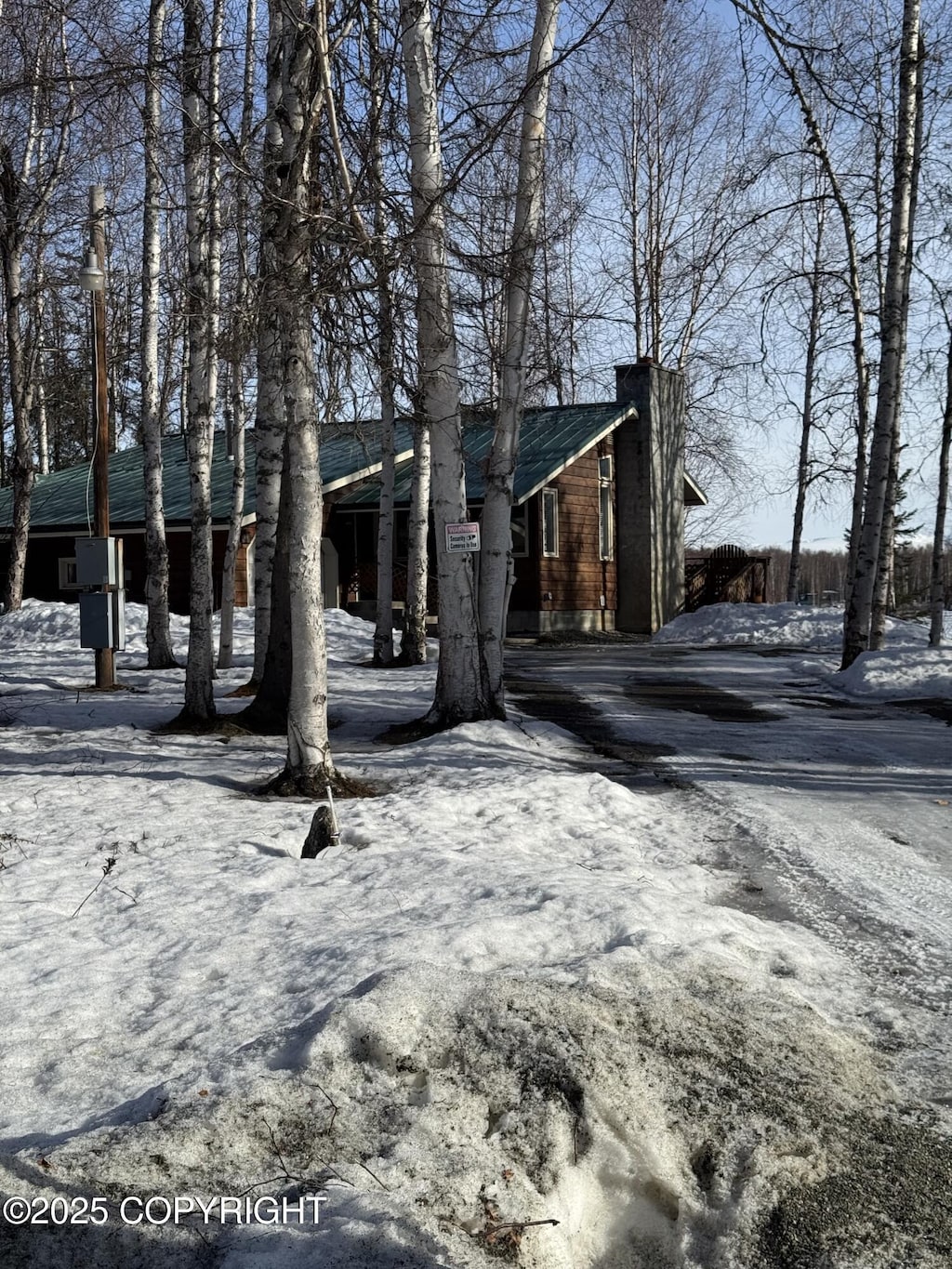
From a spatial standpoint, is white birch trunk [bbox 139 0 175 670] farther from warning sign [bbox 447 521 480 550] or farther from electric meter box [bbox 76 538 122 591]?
warning sign [bbox 447 521 480 550]

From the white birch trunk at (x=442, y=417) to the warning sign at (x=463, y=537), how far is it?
0.30 ft

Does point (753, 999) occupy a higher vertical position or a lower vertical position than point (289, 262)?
lower

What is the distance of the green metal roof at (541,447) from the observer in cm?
3047

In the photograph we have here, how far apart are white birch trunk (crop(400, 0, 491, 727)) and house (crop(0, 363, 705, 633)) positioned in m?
17.3

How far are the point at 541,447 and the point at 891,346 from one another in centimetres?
1604

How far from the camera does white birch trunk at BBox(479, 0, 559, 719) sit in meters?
11.7

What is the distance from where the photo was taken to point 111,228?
20.5 m

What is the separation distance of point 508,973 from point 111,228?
764 inches

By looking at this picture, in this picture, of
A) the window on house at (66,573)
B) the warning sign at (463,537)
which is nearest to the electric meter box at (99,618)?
the warning sign at (463,537)

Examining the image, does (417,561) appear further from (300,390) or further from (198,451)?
(300,390)

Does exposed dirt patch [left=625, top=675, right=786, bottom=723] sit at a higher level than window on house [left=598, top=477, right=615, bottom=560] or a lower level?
lower

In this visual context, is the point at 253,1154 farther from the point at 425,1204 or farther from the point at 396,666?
the point at 396,666

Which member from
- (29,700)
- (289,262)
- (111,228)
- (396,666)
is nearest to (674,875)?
(289,262)

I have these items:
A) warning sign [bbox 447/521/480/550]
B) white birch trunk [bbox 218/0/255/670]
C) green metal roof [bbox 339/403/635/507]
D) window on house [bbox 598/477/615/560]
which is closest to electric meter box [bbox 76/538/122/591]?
white birch trunk [bbox 218/0/255/670]
